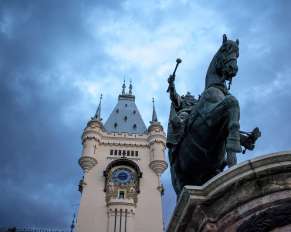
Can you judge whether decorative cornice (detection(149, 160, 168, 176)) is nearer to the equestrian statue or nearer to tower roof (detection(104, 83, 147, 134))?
tower roof (detection(104, 83, 147, 134))

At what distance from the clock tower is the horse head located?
40.3 meters

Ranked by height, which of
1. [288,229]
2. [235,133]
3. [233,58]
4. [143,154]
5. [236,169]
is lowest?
[288,229]

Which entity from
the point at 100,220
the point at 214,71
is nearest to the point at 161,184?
the point at 100,220

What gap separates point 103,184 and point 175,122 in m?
43.3

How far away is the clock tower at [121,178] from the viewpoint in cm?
4472

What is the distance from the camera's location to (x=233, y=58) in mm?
5477

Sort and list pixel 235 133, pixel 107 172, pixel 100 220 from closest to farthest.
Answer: pixel 235 133, pixel 100 220, pixel 107 172

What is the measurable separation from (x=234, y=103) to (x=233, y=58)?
1020mm

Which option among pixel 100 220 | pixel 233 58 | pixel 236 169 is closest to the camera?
pixel 236 169

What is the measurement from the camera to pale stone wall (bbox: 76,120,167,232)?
44.6 m

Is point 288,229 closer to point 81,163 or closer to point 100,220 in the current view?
point 100,220

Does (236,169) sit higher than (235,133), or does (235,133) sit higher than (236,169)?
(235,133)

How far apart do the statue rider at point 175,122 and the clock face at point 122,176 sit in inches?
1631

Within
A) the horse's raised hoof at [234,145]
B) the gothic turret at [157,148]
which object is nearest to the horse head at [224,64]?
the horse's raised hoof at [234,145]
